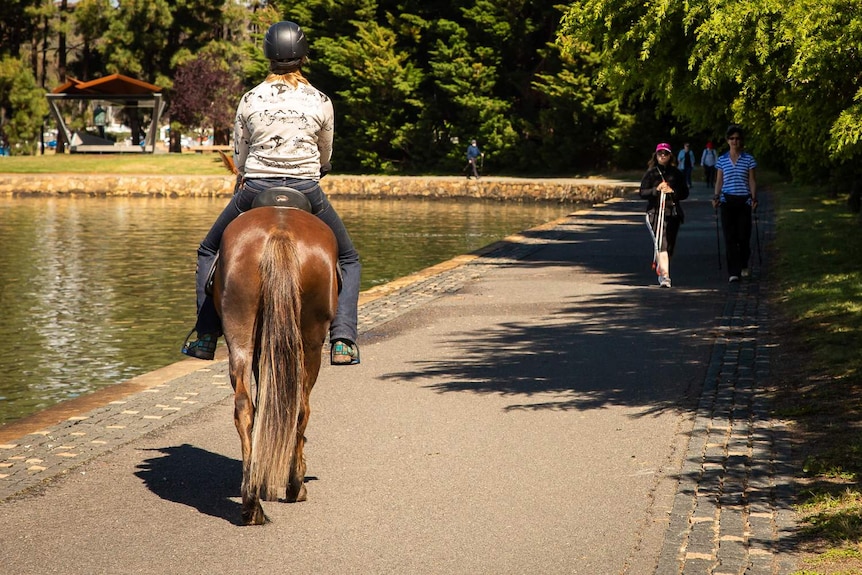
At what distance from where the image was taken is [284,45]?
7156 mm

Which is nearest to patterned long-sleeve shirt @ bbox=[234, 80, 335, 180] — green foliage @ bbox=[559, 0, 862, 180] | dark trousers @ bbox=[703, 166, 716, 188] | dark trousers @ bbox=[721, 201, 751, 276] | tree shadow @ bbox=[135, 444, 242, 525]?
tree shadow @ bbox=[135, 444, 242, 525]

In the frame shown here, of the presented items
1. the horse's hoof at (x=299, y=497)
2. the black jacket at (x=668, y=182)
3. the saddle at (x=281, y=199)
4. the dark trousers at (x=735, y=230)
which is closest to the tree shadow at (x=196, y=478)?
the horse's hoof at (x=299, y=497)

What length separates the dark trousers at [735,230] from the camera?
662 inches

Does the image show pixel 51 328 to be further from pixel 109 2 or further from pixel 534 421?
pixel 109 2

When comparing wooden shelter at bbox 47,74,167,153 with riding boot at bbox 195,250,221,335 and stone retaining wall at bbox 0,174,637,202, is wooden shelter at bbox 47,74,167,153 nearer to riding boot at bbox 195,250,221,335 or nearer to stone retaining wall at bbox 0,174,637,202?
stone retaining wall at bbox 0,174,637,202

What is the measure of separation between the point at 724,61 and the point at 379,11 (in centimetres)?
5549

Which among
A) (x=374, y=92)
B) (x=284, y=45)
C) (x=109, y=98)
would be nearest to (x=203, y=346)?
(x=284, y=45)

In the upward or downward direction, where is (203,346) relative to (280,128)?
downward

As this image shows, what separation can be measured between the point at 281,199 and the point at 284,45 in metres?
0.91

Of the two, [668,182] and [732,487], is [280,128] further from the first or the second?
[668,182]

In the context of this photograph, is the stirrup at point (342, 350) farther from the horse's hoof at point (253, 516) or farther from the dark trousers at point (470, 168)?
the dark trousers at point (470, 168)

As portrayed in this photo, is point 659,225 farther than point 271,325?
Yes

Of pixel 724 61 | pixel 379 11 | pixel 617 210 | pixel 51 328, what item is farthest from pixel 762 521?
pixel 379 11

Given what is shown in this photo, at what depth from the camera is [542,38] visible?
6431 centimetres
